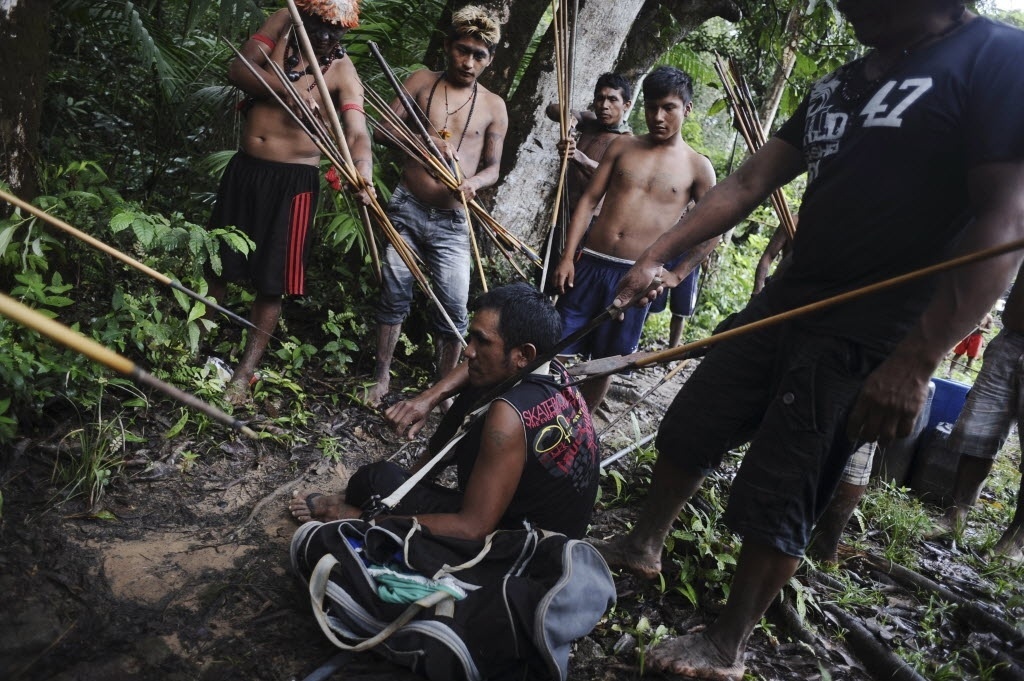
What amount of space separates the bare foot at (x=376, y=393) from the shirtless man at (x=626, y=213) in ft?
3.46

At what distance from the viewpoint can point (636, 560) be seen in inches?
108

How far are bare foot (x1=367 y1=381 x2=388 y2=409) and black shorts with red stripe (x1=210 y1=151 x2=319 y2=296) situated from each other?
0.72 metres

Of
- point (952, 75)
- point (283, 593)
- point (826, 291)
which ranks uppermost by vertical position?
point (952, 75)

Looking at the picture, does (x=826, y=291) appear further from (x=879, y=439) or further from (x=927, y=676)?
(x=927, y=676)

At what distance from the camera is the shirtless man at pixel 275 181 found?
11.2ft

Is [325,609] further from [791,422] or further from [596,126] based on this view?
[596,126]

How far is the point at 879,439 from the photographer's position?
1.82 m

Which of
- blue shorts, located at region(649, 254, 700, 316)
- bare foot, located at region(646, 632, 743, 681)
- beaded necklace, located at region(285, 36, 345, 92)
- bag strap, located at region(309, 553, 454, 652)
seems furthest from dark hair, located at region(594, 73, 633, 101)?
bag strap, located at region(309, 553, 454, 652)

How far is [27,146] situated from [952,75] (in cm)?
344

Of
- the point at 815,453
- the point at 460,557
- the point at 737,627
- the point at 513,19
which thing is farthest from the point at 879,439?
the point at 513,19

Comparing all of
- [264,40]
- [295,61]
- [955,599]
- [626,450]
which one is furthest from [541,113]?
[955,599]

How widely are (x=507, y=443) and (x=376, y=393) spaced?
200 cm

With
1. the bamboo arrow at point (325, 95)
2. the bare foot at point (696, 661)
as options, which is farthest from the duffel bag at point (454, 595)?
the bamboo arrow at point (325, 95)

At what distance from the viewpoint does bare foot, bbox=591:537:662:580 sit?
2.74 metres
